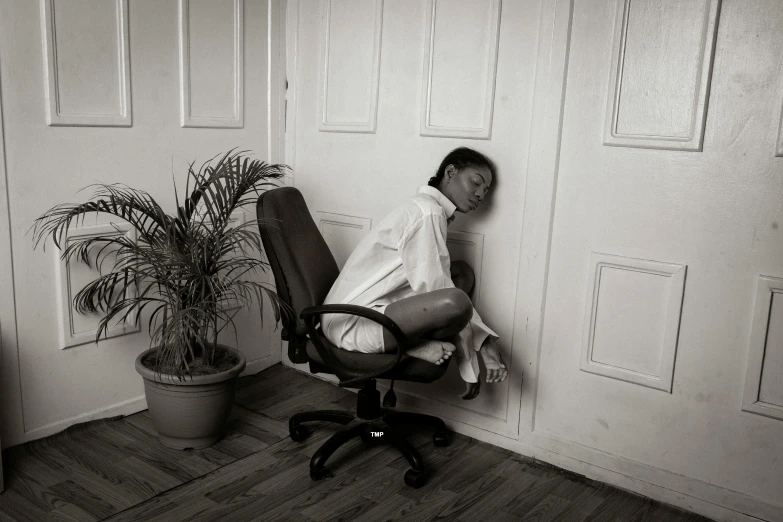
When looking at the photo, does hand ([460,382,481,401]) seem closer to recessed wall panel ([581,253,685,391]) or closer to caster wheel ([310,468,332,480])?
recessed wall panel ([581,253,685,391])

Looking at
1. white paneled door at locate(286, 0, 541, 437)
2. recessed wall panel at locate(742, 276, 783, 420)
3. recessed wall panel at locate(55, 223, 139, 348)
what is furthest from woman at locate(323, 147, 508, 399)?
recessed wall panel at locate(55, 223, 139, 348)

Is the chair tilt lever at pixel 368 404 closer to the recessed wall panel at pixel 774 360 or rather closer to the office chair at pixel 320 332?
the office chair at pixel 320 332

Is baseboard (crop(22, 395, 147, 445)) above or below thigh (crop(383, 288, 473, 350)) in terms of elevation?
below

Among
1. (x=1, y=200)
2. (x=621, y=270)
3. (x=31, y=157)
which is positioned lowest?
(x=621, y=270)

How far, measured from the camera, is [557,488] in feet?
8.48

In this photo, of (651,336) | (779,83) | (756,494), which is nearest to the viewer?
(779,83)

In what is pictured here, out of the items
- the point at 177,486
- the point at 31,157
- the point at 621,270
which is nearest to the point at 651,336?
the point at 621,270

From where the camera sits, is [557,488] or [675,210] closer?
[675,210]

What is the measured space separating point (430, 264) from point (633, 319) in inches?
30.3

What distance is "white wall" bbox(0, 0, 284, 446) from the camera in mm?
2537

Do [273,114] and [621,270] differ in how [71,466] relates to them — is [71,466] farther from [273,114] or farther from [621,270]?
[621,270]

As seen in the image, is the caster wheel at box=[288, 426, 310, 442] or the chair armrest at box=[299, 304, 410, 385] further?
the caster wheel at box=[288, 426, 310, 442]

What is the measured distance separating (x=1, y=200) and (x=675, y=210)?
2400 millimetres

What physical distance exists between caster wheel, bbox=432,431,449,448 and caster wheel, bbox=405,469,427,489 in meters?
0.32
